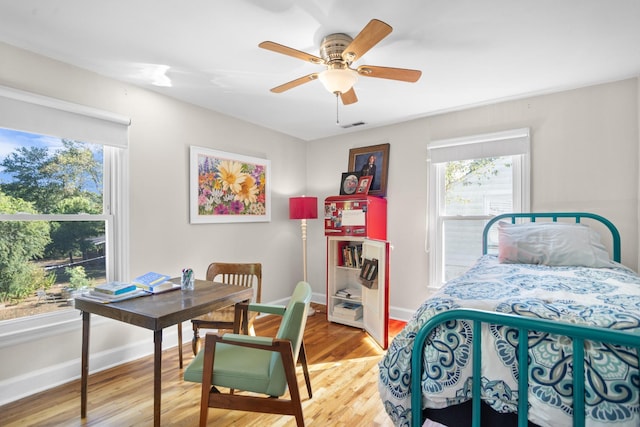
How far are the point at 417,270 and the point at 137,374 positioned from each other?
283 cm

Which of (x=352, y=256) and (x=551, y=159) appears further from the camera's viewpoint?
(x=352, y=256)

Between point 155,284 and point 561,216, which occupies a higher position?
point 561,216

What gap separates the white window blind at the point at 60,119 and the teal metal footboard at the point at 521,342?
2.67 m

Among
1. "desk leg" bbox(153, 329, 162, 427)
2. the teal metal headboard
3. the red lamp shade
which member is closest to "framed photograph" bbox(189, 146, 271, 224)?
the red lamp shade

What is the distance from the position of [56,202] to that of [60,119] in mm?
608

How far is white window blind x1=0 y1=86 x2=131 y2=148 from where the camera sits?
6.81ft

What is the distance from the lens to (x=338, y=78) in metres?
1.92

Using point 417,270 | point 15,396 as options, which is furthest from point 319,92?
point 15,396

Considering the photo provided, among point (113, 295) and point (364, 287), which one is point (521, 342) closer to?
point (113, 295)

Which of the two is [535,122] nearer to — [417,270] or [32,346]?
[417,270]

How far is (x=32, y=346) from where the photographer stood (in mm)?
2191

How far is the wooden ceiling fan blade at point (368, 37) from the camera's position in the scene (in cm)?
148

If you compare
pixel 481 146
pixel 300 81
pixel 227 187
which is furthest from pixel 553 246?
pixel 227 187

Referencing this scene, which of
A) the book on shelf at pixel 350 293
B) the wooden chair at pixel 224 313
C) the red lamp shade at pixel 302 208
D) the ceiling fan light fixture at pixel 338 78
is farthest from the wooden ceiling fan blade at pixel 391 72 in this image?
the book on shelf at pixel 350 293
